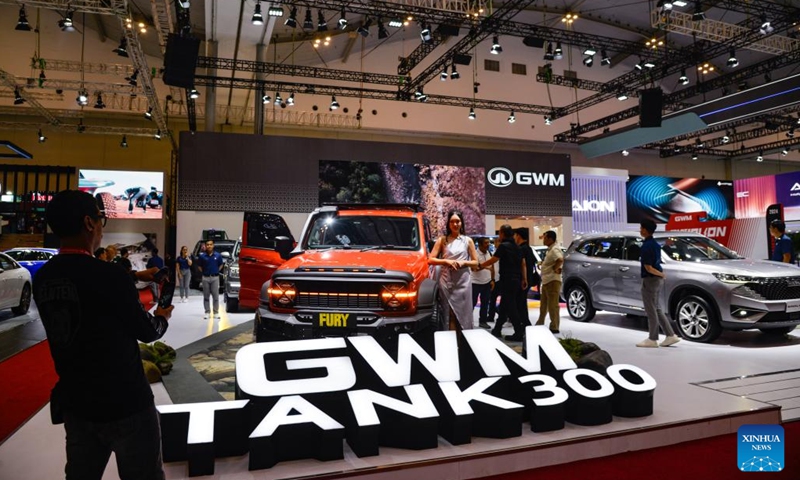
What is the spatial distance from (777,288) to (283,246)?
18.9 feet

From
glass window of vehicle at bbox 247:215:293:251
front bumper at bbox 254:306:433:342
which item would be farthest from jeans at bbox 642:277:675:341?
glass window of vehicle at bbox 247:215:293:251

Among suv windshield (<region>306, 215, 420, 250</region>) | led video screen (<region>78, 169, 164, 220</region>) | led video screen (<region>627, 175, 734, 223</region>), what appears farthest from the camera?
led video screen (<region>627, 175, 734, 223</region>)

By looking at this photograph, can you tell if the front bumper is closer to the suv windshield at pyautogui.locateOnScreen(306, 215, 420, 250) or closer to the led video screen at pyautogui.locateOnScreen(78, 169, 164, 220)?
the suv windshield at pyautogui.locateOnScreen(306, 215, 420, 250)

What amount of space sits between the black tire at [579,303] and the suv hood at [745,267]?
1666 mm

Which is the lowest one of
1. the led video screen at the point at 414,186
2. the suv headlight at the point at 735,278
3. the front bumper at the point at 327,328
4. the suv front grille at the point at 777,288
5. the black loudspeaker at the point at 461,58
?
the front bumper at the point at 327,328

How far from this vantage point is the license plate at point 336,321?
400 cm

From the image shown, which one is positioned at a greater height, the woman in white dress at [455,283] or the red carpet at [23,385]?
the woman in white dress at [455,283]

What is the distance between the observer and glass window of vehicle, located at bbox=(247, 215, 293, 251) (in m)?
7.91

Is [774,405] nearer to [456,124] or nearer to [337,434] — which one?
[337,434]

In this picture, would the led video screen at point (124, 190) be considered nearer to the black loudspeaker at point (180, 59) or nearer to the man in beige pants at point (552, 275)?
the black loudspeaker at point (180, 59)

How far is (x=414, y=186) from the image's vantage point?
57.8ft

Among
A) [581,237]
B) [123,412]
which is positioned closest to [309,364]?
[123,412]

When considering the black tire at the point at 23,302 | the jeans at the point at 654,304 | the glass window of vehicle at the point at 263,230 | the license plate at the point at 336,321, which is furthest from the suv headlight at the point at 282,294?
the black tire at the point at 23,302

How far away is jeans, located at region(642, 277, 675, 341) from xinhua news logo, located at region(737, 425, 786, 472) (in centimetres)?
277
